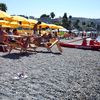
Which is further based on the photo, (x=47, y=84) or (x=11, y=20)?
(x=11, y=20)

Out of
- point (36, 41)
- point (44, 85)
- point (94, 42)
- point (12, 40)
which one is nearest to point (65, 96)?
point (44, 85)

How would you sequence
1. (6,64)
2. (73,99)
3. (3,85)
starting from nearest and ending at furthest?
(73,99), (3,85), (6,64)

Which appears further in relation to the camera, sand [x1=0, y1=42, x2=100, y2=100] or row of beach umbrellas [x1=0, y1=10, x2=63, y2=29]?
row of beach umbrellas [x1=0, y1=10, x2=63, y2=29]

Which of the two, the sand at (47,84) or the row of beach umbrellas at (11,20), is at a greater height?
the row of beach umbrellas at (11,20)

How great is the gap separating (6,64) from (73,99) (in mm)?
5181

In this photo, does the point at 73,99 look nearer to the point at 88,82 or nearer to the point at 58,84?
the point at 58,84

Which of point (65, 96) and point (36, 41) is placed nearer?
point (65, 96)

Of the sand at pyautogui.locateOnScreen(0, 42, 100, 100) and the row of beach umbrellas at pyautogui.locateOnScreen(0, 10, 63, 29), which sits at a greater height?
the row of beach umbrellas at pyautogui.locateOnScreen(0, 10, 63, 29)

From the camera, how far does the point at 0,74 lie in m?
9.14

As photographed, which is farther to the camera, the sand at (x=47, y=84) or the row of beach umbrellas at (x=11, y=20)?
the row of beach umbrellas at (x=11, y=20)

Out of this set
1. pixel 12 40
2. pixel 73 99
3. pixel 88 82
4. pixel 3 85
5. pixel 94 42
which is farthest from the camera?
pixel 94 42

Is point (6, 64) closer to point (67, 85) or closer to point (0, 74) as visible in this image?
point (0, 74)

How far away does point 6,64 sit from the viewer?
37.4 ft

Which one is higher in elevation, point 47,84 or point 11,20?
point 11,20
